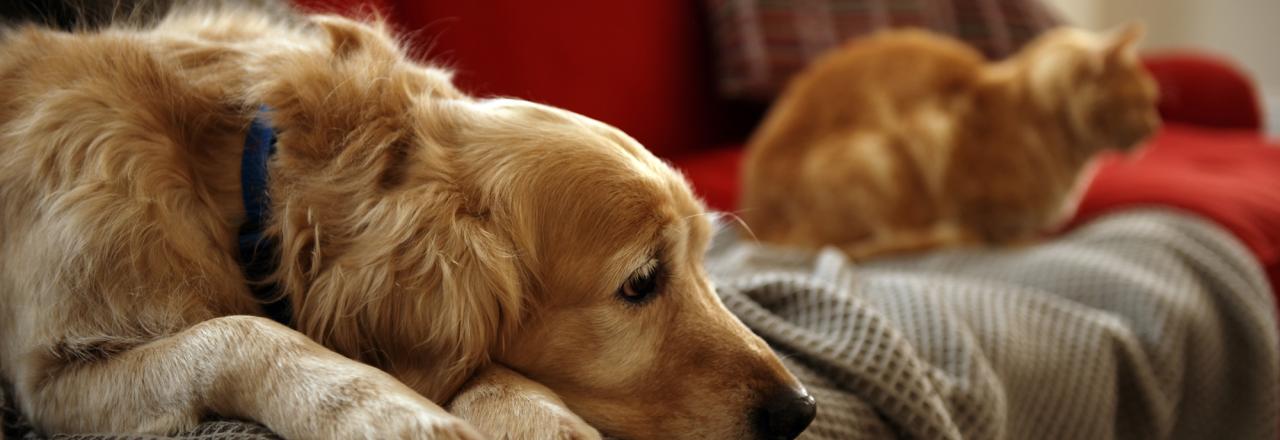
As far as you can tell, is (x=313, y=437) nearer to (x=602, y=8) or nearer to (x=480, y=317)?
(x=480, y=317)

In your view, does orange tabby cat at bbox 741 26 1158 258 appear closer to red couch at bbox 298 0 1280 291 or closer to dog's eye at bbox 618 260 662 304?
red couch at bbox 298 0 1280 291

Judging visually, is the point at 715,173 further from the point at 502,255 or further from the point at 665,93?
the point at 502,255

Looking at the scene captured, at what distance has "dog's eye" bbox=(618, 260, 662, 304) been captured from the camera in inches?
38.9

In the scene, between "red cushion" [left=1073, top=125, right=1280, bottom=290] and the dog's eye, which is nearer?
the dog's eye

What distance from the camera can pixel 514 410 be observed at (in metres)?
0.84

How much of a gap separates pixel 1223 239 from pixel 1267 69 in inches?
157

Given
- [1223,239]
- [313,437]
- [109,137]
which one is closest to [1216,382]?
[1223,239]

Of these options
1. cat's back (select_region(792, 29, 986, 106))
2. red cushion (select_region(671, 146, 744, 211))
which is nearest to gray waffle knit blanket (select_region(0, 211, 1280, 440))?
red cushion (select_region(671, 146, 744, 211))

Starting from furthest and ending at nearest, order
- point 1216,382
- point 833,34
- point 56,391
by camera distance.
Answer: point 833,34 < point 1216,382 < point 56,391

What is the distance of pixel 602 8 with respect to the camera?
2672 mm

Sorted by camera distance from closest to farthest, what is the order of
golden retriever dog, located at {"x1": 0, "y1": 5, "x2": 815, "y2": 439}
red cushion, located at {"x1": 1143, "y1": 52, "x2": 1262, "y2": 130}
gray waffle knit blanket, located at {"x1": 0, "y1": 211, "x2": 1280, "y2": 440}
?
golden retriever dog, located at {"x1": 0, "y1": 5, "x2": 815, "y2": 439} → gray waffle knit blanket, located at {"x1": 0, "y1": 211, "x2": 1280, "y2": 440} → red cushion, located at {"x1": 1143, "y1": 52, "x2": 1262, "y2": 130}

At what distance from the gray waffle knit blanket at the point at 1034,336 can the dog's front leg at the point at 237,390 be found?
0.03 m

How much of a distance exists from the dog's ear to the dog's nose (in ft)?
0.89

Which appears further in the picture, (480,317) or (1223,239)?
(1223,239)
